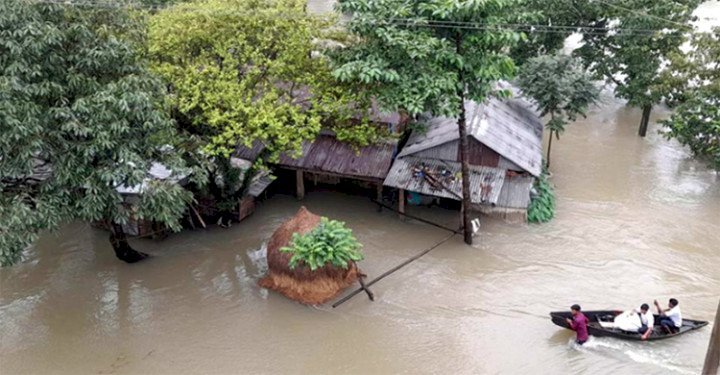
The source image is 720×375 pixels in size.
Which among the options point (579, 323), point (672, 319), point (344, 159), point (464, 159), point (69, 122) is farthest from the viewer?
point (344, 159)

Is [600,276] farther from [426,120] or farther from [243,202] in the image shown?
[243,202]

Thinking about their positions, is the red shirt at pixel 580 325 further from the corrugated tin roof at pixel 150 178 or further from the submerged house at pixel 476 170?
the corrugated tin roof at pixel 150 178

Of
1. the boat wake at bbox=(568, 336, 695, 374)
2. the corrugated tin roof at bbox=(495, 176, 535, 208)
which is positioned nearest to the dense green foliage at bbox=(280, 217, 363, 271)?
the boat wake at bbox=(568, 336, 695, 374)

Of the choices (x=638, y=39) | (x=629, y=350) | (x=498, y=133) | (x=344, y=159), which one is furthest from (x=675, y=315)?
(x=638, y=39)

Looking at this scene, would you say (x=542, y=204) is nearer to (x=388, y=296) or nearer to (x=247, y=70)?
(x=388, y=296)

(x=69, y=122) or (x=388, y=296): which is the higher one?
(x=69, y=122)

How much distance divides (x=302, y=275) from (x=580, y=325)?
626cm

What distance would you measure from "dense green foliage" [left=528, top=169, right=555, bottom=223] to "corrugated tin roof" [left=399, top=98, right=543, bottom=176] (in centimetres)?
73

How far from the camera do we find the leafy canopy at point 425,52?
13.6 meters

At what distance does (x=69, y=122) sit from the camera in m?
11.1

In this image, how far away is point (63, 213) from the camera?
459 inches

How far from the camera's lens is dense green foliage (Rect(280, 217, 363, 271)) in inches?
523

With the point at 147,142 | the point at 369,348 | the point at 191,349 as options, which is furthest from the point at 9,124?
the point at 369,348

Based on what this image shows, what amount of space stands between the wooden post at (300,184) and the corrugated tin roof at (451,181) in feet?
10.0
